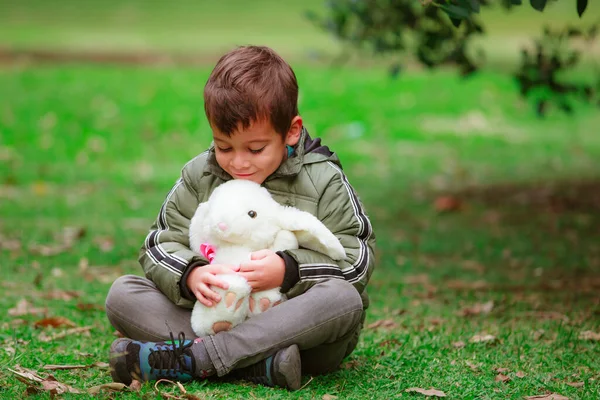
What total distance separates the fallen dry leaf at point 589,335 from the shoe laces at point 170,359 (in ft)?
6.40

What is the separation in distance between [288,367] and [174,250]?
64cm

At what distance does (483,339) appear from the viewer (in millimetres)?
4051

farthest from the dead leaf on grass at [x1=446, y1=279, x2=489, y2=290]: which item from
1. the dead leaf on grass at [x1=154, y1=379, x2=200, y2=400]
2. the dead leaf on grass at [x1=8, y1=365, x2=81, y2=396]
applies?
the dead leaf on grass at [x1=8, y1=365, x2=81, y2=396]

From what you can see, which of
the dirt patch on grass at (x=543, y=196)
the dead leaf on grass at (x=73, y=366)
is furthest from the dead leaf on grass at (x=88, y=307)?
the dirt patch on grass at (x=543, y=196)

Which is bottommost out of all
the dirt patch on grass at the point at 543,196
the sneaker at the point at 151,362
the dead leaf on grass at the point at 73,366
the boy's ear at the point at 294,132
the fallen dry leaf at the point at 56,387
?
the dirt patch on grass at the point at 543,196

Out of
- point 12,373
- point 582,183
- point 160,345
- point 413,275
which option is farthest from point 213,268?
point 582,183

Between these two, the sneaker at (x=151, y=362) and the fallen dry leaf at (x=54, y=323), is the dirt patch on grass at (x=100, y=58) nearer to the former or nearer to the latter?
the fallen dry leaf at (x=54, y=323)

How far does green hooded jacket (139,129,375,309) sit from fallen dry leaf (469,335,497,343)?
0.79 meters

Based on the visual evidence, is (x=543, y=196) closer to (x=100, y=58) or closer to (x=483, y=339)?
(x=483, y=339)

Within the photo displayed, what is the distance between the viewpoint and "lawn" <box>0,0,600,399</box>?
363 centimetres

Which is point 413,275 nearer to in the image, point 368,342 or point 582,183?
point 368,342

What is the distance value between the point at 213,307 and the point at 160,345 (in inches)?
9.3

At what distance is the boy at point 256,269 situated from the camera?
3.16 metres

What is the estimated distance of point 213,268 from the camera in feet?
10.4
